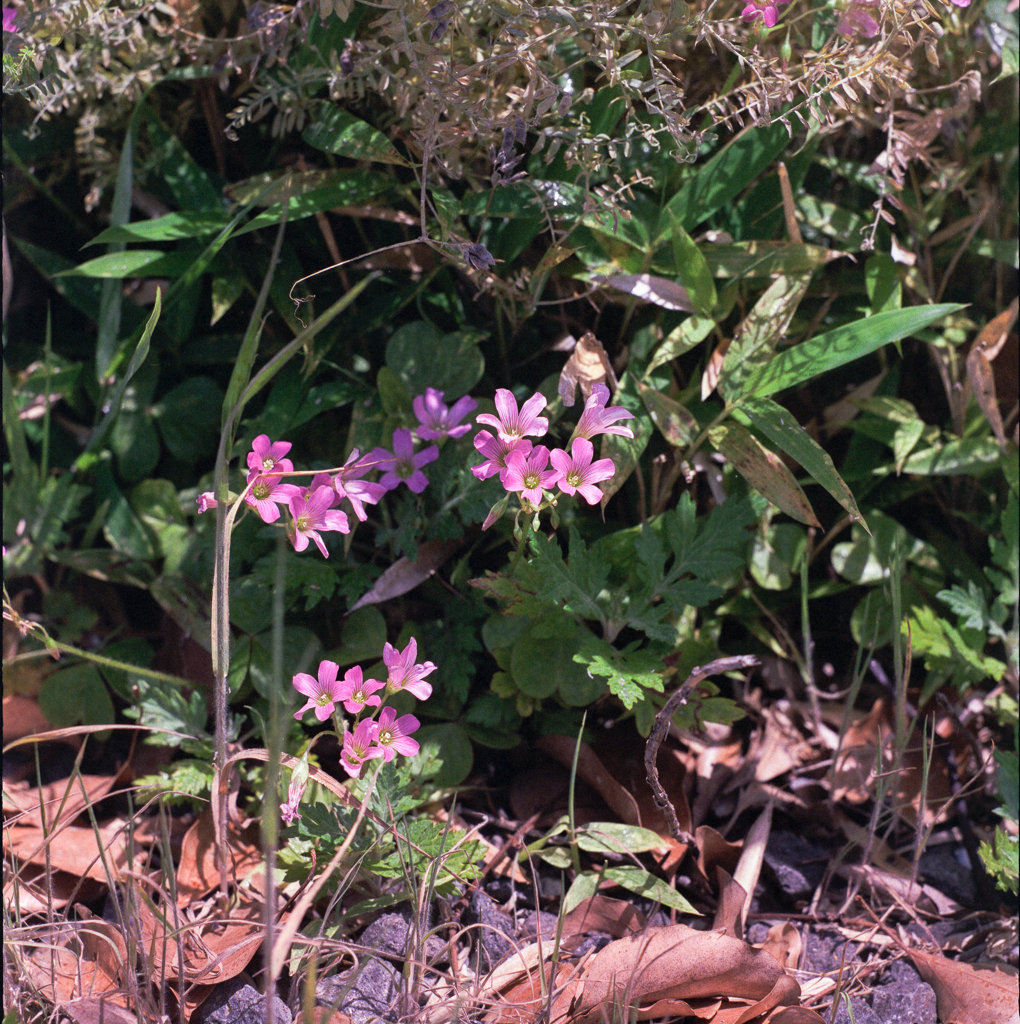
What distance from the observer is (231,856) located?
1194 mm

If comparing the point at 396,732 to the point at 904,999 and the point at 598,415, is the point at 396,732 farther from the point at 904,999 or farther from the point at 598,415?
the point at 904,999

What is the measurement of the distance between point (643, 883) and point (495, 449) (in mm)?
619

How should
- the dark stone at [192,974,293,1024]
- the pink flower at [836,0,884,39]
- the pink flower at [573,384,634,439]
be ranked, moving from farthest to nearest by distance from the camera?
1. the pink flower at [836,0,884,39]
2. the pink flower at [573,384,634,439]
3. the dark stone at [192,974,293,1024]

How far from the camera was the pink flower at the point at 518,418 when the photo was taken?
1.07m

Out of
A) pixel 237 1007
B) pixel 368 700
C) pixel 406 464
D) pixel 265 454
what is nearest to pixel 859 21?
Answer: pixel 406 464

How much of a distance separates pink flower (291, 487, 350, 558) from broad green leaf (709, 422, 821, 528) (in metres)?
0.55

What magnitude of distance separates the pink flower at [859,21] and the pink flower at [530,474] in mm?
737

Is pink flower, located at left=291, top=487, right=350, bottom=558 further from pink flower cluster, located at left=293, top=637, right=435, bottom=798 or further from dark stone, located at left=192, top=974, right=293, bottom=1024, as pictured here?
dark stone, located at left=192, top=974, right=293, bottom=1024

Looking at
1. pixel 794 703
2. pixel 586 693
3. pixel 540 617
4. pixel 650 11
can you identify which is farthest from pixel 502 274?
pixel 794 703

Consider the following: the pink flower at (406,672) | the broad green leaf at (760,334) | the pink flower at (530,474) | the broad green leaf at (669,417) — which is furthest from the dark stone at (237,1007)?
the broad green leaf at (760,334)

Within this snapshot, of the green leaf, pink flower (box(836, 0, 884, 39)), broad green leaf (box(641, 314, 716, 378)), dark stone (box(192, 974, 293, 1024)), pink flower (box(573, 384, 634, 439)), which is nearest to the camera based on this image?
dark stone (box(192, 974, 293, 1024))

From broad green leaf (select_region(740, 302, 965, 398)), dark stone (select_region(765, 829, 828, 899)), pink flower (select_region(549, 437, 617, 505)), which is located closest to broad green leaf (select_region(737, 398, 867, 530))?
broad green leaf (select_region(740, 302, 965, 398))

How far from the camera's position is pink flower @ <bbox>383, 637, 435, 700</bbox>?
1.07 meters

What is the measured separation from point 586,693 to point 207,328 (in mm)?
1001
